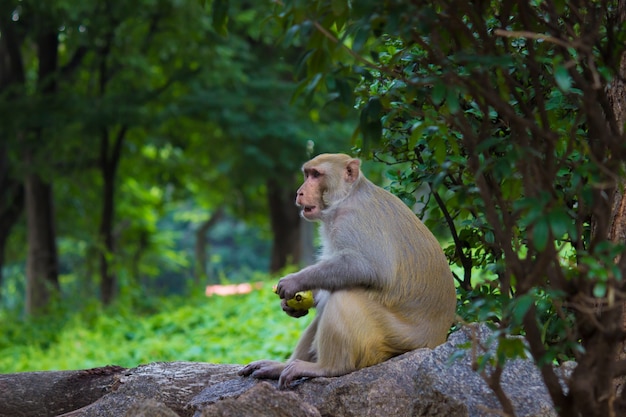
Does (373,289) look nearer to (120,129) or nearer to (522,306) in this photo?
(522,306)

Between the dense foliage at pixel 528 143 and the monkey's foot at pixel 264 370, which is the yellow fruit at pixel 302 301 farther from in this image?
the dense foliage at pixel 528 143

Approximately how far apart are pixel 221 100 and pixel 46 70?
3.42 m

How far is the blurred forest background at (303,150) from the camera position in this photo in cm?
339

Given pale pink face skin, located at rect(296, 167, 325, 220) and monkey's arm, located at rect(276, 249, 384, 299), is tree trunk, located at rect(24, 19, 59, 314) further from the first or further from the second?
monkey's arm, located at rect(276, 249, 384, 299)

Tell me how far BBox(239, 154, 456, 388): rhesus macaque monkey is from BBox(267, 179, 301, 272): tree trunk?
14.2 m

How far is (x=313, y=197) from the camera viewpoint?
215 inches

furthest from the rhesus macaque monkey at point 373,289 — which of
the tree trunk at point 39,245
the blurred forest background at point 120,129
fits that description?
the tree trunk at point 39,245

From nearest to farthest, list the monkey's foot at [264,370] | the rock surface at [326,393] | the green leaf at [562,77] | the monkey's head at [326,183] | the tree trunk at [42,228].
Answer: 1. the green leaf at [562,77]
2. the rock surface at [326,393]
3. the monkey's foot at [264,370]
4. the monkey's head at [326,183]
5. the tree trunk at [42,228]

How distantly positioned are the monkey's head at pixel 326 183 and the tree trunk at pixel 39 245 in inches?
463

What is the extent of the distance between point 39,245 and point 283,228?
5593 millimetres

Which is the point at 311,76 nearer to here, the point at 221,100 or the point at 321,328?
the point at 321,328

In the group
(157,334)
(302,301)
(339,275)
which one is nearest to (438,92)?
(339,275)

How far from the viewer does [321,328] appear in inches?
199

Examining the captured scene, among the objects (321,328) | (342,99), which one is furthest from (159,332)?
(342,99)
